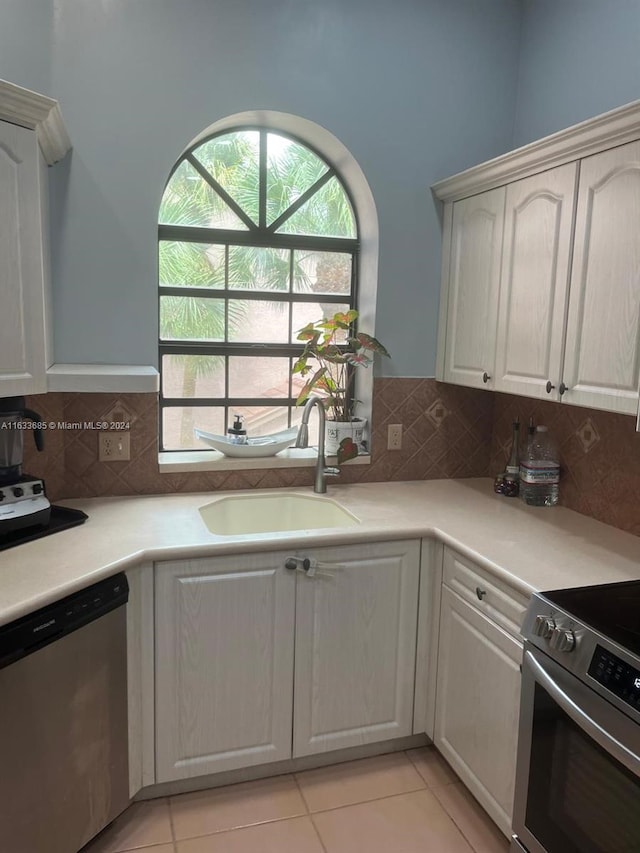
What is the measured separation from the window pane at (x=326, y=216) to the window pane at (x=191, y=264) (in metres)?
0.31

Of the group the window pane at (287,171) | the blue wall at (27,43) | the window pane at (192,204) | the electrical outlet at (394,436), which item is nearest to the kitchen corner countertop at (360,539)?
the electrical outlet at (394,436)

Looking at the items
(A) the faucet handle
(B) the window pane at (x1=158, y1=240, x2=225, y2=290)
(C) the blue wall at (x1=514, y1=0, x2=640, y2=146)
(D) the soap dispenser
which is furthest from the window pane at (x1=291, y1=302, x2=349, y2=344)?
(C) the blue wall at (x1=514, y1=0, x2=640, y2=146)

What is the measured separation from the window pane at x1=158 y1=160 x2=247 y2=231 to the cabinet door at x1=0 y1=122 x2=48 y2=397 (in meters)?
0.81

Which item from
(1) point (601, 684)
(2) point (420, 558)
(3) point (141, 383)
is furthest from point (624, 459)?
(3) point (141, 383)

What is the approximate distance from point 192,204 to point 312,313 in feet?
2.17

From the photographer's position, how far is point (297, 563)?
2.01 meters

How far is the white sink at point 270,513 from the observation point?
246cm

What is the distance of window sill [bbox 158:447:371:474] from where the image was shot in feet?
8.11

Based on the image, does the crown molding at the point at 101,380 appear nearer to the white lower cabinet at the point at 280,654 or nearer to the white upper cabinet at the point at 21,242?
the white upper cabinet at the point at 21,242

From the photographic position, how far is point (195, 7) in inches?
89.7

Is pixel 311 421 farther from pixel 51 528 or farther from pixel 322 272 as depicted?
pixel 51 528

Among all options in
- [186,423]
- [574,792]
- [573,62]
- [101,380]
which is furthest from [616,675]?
[573,62]

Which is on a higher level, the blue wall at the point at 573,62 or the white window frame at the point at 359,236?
the blue wall at the point at 573,62

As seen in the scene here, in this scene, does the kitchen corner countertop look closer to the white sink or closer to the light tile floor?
the white sink
